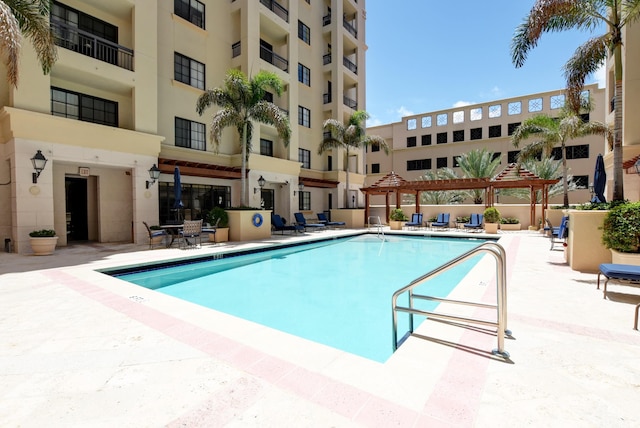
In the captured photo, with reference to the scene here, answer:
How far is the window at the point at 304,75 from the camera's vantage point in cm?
2395

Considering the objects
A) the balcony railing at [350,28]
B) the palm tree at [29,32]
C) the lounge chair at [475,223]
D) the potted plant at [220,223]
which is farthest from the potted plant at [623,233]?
the balcony railing at [350,28]

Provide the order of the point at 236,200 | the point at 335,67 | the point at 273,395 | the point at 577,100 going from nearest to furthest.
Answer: the point at 273,395
the point at 577,100
the point at 236,200
the point at 335,67

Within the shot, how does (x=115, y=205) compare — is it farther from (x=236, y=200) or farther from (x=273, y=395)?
(x=273, y=395)

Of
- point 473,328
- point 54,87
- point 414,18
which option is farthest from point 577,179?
point 54,87

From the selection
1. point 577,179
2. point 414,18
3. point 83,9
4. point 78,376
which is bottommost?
point 78,376

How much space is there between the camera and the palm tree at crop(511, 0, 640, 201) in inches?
313

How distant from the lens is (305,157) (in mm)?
24562

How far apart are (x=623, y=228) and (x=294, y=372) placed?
25.0 feet

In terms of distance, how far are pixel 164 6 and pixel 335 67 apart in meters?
13.8

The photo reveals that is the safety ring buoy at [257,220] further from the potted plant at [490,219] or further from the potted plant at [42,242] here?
the potted plant at [490,219]

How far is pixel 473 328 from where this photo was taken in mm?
3994

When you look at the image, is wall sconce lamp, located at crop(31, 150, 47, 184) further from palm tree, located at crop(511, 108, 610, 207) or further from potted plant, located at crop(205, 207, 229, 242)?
palm tree, located at crop(511, 108, 610, 207)

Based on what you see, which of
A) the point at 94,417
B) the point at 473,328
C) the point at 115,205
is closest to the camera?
the point at 94,417

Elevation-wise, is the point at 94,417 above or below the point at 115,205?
below
